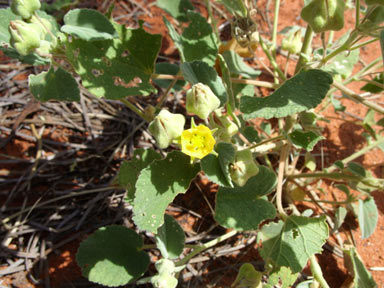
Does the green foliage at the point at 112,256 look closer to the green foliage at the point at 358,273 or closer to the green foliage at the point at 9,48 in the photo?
→ the green foliage at the point at 9,48

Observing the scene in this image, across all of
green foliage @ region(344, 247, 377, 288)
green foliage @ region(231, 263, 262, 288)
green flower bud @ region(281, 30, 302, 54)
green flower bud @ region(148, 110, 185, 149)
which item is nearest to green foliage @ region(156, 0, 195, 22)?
green flower bud @ region(281, 30, 302, 54)

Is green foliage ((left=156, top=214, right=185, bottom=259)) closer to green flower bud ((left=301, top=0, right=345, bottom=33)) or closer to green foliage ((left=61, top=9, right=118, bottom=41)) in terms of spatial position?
green foliage ((left=61, top=9, right=118, bottom=41))

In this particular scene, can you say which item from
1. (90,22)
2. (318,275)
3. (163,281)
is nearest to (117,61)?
(90,22)

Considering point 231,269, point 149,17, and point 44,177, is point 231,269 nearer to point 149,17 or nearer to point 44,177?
point 44,177

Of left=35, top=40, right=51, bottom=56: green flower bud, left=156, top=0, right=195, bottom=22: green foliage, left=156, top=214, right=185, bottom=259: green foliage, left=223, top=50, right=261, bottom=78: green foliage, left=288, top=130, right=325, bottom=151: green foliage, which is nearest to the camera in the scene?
left=288, top=130, right=325, bottom=151: green foliage

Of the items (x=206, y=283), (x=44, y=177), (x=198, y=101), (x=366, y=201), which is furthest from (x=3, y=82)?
(x=366, y=201)

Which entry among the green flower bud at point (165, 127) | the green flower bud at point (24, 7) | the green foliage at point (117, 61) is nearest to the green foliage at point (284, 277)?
the green flower bud at point (165, 127)
